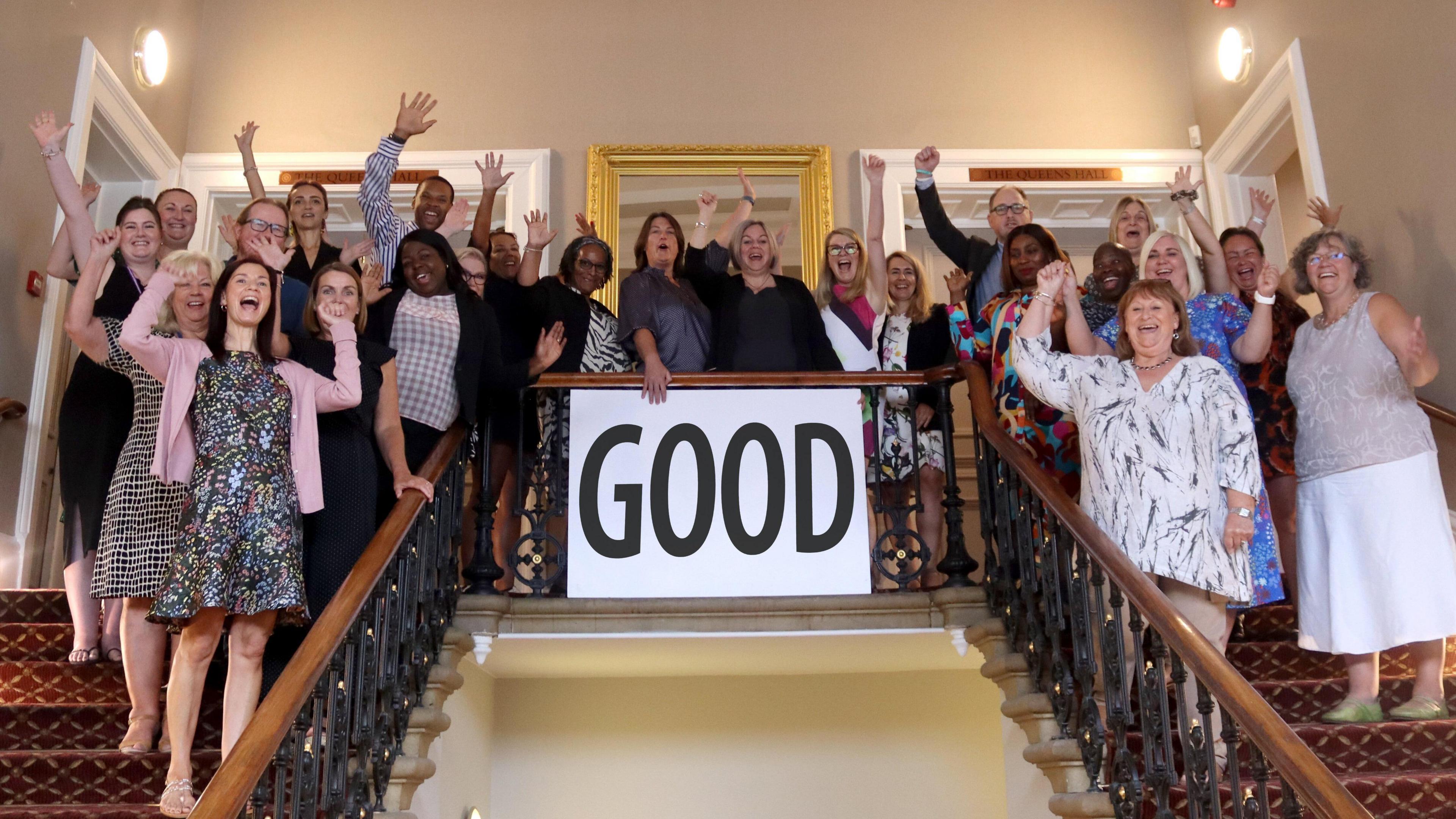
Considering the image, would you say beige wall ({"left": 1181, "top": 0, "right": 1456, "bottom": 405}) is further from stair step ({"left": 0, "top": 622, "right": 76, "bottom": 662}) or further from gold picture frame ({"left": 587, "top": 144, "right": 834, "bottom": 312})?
stair step ({"left": 0, "top": 622, "right": 76, "bottom": 662})

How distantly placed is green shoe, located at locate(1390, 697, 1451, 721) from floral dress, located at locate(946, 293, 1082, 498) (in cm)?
112

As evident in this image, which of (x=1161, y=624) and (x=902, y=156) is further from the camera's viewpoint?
(x=902, y=156)

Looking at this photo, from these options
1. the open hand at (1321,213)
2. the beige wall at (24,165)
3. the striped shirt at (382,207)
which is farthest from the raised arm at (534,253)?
the open hand at (1321,213)

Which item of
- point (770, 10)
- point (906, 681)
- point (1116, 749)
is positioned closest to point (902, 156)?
point (770, 10)

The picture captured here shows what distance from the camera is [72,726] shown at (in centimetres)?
357

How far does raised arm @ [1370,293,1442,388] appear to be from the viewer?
3.64 metres

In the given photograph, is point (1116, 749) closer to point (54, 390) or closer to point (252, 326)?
point (252, 326)

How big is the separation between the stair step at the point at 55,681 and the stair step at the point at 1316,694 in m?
3.49

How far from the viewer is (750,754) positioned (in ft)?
18.0

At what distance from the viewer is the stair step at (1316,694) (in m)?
3.84

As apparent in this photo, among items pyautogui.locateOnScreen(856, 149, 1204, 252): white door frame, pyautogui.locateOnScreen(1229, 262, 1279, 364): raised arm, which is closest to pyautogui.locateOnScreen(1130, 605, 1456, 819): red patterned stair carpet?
pyautogui.locateOnScreen(1229, 262, 1279, 364): raised arm

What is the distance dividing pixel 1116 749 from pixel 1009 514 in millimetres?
972

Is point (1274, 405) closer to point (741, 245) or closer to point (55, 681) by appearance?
point (741, 245)

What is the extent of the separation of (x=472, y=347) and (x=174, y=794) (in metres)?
1.60
